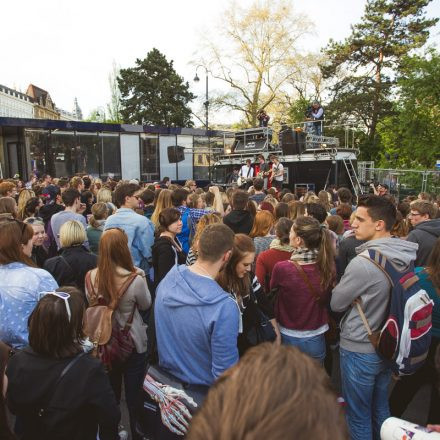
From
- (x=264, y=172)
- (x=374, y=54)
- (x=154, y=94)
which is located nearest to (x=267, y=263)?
(x=264, y=172)

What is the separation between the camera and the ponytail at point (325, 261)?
3170mm

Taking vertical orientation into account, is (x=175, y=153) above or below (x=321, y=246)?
above

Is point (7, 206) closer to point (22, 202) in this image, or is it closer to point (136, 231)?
point (22, 202)

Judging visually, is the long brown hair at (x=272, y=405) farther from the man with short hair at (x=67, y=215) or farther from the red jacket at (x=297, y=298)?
the man with short hair at (x=67, y=215)

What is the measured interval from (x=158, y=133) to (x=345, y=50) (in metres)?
19.7

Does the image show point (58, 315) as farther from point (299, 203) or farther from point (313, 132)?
point (313, 132)

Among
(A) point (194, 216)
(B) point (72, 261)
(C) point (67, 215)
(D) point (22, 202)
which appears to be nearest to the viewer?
(B) point (72, 261)

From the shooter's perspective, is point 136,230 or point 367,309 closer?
point 367,309

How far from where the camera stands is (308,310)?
3205 millimetres

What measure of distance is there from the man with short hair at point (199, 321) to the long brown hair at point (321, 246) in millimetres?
962

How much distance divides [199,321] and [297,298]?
1.24 meters

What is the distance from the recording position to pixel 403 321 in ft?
8.74

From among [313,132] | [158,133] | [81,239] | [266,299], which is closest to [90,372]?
[266,299]

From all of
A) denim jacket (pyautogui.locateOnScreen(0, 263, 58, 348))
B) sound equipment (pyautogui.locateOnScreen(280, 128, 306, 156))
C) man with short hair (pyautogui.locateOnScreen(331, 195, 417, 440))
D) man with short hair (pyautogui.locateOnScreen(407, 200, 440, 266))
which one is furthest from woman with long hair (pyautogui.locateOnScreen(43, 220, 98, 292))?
sound equipment (pyautogui.locateOnScreen(280, 128, 306, 156))
